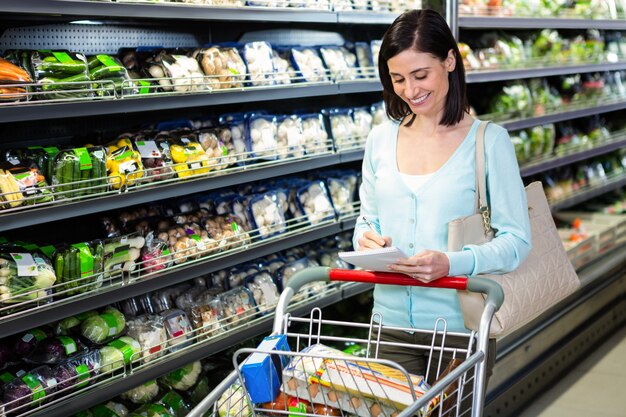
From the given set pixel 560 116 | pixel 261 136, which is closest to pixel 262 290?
pixel 261 136

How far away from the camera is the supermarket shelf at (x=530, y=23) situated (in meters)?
4.41

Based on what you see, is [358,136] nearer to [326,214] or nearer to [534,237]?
[326,214]

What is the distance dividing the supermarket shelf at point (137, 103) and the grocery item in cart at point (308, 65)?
0.35ft

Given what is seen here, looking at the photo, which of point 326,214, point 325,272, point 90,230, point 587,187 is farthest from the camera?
point 587,187

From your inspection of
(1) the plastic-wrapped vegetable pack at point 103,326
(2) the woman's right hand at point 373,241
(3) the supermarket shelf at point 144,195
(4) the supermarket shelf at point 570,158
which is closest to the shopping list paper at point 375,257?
(2) the woman's right hand at point 373,241

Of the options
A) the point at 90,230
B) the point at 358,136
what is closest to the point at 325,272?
the point at 90,230

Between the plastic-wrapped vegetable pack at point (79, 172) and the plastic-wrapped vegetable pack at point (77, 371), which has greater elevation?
the plastic-wrapped vegetable pack at point (79, 172)

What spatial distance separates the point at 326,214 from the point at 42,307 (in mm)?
1660

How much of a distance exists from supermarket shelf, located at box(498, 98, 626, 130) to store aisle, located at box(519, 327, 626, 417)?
1.43 m

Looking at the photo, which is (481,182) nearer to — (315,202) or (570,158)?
(315,202)

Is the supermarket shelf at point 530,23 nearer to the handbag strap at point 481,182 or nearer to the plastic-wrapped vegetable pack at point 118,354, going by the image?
the handbag strap at point 481,182

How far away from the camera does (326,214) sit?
12.7 ft

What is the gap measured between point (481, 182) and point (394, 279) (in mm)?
389

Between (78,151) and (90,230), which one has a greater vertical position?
(78,151)
